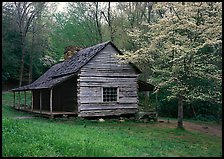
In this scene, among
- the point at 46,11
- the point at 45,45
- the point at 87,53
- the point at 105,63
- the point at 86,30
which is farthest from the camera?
the point at 46,11

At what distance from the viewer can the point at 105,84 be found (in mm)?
23172

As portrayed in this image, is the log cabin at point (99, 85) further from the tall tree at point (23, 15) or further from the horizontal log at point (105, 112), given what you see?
the tall tree at point (23, 15)

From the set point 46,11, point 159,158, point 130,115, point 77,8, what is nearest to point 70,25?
point 77,8

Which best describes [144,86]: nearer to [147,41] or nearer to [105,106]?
[147,41]

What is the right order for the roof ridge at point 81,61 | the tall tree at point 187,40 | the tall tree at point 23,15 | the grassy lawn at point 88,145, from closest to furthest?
1. the grassy lawn at point 88,145
2. the tall tree at point 187,40
3. the roof ridge at point 81,61
4. the tall tree at point 23,15

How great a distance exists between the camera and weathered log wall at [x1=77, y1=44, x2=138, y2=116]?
22453 mm

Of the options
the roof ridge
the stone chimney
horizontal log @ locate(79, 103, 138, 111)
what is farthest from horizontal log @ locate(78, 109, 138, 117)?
the stone chimney

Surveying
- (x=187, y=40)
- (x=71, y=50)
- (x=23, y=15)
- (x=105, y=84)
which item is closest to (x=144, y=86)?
(x=105, y=84)

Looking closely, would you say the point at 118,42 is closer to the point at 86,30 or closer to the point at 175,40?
the point at 86,30

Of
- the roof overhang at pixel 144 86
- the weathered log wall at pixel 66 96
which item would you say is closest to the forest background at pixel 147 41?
the roof overhang at pixel 144 86

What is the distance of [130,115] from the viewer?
79.8ft

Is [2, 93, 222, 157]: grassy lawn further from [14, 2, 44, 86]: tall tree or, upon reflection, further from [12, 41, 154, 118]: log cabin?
[14, 2, 44, 86]: tall tree

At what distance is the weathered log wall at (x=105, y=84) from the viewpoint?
22453mm

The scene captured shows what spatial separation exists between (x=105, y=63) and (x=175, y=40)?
6.35 m
